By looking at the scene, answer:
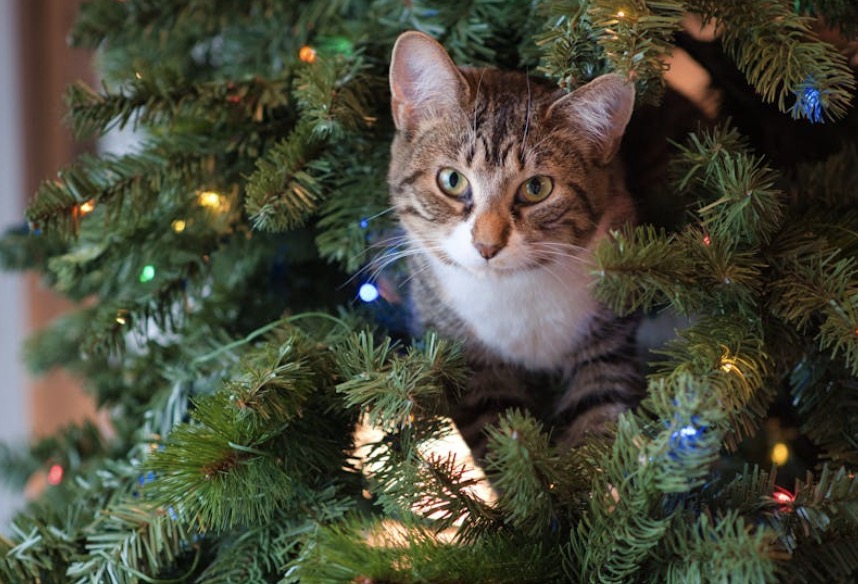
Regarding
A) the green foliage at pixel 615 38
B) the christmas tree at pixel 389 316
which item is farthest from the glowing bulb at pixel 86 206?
the green foliage at pixel 615 38

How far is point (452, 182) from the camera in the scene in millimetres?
917

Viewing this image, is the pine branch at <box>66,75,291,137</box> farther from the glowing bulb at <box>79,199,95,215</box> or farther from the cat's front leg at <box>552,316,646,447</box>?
the cat's front leg at <box>552,316,646,447</box>

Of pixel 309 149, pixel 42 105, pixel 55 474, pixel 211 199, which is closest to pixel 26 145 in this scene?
pixel 42 105

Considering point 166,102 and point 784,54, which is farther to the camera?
point 166,102

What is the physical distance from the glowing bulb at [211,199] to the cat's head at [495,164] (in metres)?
0.19

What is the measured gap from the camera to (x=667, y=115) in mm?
1101

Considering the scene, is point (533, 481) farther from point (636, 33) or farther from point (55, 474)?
point (55, 474)

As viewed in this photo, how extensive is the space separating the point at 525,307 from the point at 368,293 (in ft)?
0.60

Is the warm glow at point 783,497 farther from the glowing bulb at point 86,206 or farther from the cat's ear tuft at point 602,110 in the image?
the glowing bulb at point 86,206

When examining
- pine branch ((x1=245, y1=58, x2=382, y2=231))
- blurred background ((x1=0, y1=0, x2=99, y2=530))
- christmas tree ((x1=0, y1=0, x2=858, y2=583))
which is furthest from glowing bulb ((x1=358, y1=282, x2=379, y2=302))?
blurred background ((x1=0, y1=0, x2=99, y2=530))

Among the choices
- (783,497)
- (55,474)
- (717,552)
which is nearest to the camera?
(717,552)

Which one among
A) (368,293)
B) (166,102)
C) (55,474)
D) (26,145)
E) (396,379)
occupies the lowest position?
(55,474)

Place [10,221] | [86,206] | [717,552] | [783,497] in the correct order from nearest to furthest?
[717,552] → [783,497] → [86,206] → [10,221]

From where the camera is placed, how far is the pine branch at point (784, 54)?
65 centimetres
